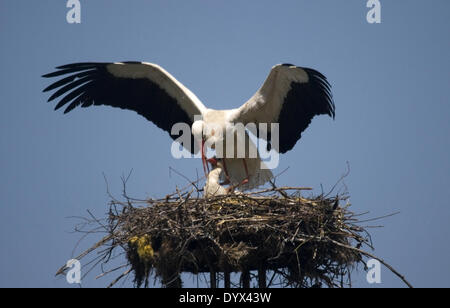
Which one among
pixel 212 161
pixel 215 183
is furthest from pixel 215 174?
pixel 212 161

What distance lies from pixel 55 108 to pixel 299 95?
10.7ft

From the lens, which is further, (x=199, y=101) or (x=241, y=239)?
(x=199, y=101)

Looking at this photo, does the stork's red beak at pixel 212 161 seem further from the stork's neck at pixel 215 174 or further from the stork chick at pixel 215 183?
the stork's neck at pixel 215 174

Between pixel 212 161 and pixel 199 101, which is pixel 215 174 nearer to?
pixel 212 161

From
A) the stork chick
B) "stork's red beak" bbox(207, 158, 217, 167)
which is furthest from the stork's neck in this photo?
"stork's red beak" bbox(207, 158, 217, 167)

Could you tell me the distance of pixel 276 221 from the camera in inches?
257

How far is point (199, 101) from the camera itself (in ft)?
29.9

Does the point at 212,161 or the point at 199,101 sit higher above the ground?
the point at 199,101

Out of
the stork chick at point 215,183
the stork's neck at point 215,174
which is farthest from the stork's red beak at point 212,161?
the stork's neck at point 215,174

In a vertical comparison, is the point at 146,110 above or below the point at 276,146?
above

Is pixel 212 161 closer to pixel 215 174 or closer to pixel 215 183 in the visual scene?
pixel 215 174
